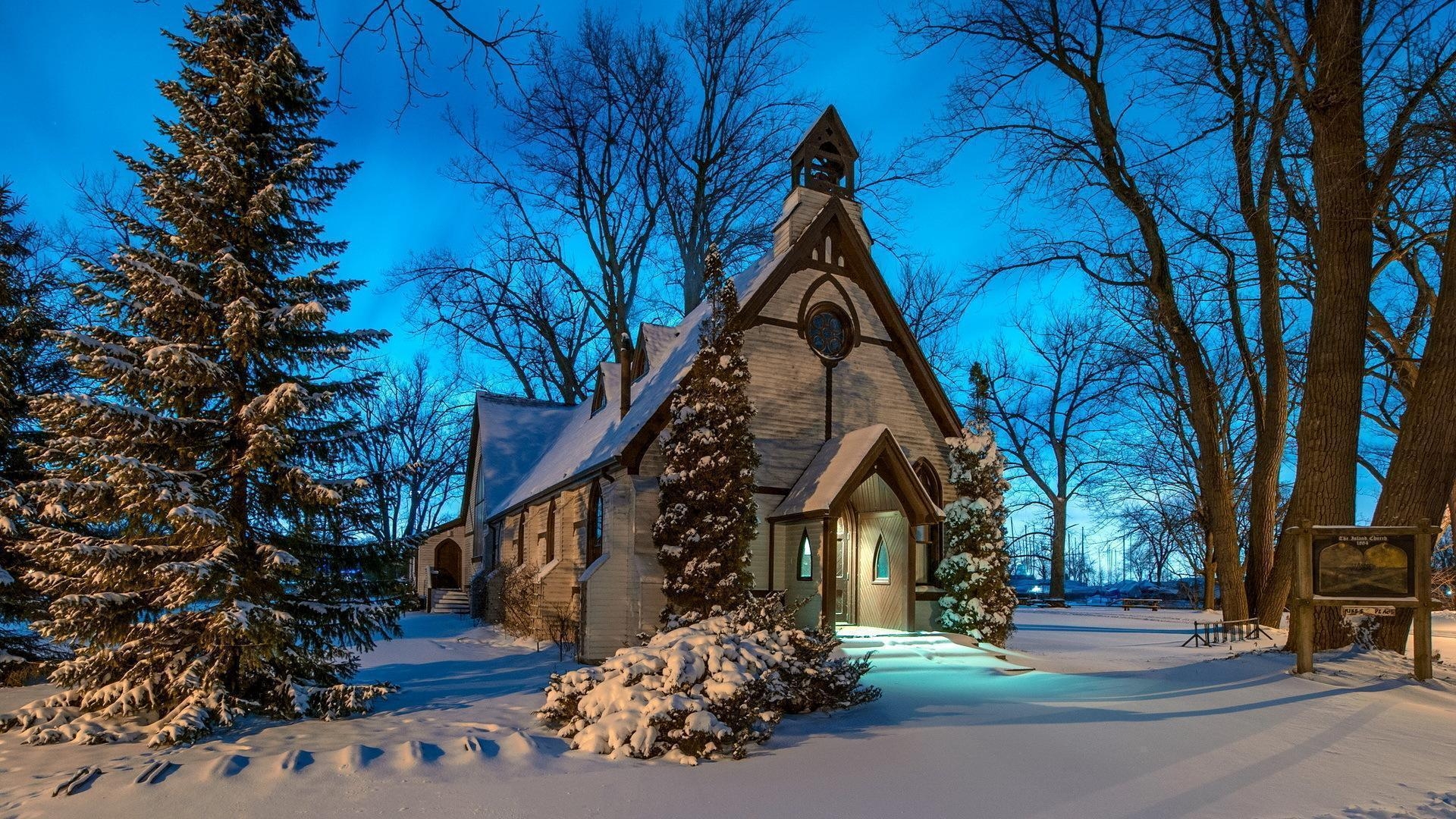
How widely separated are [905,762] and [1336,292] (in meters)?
10.5

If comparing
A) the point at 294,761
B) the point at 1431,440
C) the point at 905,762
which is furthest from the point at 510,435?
the point at 1431,440

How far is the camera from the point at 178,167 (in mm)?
9844

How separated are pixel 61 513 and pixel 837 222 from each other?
1396 centimetres

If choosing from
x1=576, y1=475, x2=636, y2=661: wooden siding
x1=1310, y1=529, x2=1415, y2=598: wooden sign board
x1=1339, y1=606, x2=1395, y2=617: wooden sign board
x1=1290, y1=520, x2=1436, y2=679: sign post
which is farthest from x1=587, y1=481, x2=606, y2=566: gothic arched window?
x1=1339, y1=606, x2=1395, y2=617: wooden sign board

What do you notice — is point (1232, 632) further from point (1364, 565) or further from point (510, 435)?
point (510, 435)

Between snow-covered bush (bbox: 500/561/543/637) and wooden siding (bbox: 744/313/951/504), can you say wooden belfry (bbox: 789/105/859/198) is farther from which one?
snow-covered bush (bbox: 500/561/543/637)

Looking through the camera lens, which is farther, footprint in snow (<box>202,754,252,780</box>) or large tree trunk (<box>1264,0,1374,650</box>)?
large tree trunk (<box>1264,0,1374,650</box>)

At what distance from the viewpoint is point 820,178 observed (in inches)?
737

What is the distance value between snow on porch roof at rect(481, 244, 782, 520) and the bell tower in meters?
0.83

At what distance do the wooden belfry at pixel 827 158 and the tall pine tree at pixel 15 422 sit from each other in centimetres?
1365

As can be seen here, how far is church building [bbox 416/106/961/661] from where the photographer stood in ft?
49.8

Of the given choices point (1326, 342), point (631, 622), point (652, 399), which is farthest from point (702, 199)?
point (1326, 342)

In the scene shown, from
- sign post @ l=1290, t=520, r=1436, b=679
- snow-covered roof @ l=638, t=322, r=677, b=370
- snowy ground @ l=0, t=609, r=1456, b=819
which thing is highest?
snow-covered roof @ l=638, t=322, r=677, b=370

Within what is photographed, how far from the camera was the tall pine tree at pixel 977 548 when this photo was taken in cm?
1653
